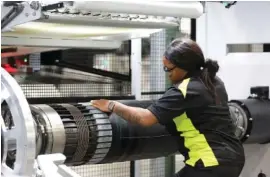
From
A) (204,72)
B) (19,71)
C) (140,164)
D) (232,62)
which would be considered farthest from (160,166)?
(204,72)

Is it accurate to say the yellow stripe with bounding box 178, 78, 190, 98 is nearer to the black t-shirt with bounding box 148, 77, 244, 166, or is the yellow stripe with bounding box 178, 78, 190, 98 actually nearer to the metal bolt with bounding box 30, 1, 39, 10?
the black t-shirt with bounding box 148, 77, 244, 166

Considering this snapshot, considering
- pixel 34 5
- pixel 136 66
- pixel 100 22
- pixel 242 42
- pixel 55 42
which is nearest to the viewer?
pixel 34 5

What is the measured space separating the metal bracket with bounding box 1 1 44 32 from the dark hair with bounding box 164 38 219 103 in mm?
678

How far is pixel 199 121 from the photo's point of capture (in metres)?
2.30

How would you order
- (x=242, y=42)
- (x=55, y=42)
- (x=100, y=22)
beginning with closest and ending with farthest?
(x=100, y=22), (x=55, y=42), (x=242, y=42)

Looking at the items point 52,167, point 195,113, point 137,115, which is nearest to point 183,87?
point 195,113

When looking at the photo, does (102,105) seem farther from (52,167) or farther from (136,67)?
(136,67)

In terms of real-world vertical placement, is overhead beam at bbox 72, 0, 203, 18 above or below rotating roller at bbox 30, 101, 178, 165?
above

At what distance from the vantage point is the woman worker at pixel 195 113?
2.23 metres

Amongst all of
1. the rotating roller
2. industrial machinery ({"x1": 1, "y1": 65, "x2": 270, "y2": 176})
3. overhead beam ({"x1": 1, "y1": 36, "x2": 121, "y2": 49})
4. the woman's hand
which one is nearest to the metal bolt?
industrial machinery ({"x1": 1, "y1": 65, "x2": 270, "y2": 176})

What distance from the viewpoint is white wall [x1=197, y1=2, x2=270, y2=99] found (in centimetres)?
323

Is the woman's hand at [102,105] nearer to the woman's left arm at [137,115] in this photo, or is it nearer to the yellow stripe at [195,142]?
the woman's left arm at [137,115]

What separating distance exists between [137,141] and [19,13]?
0.89 meters

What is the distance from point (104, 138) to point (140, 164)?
1272 mm
